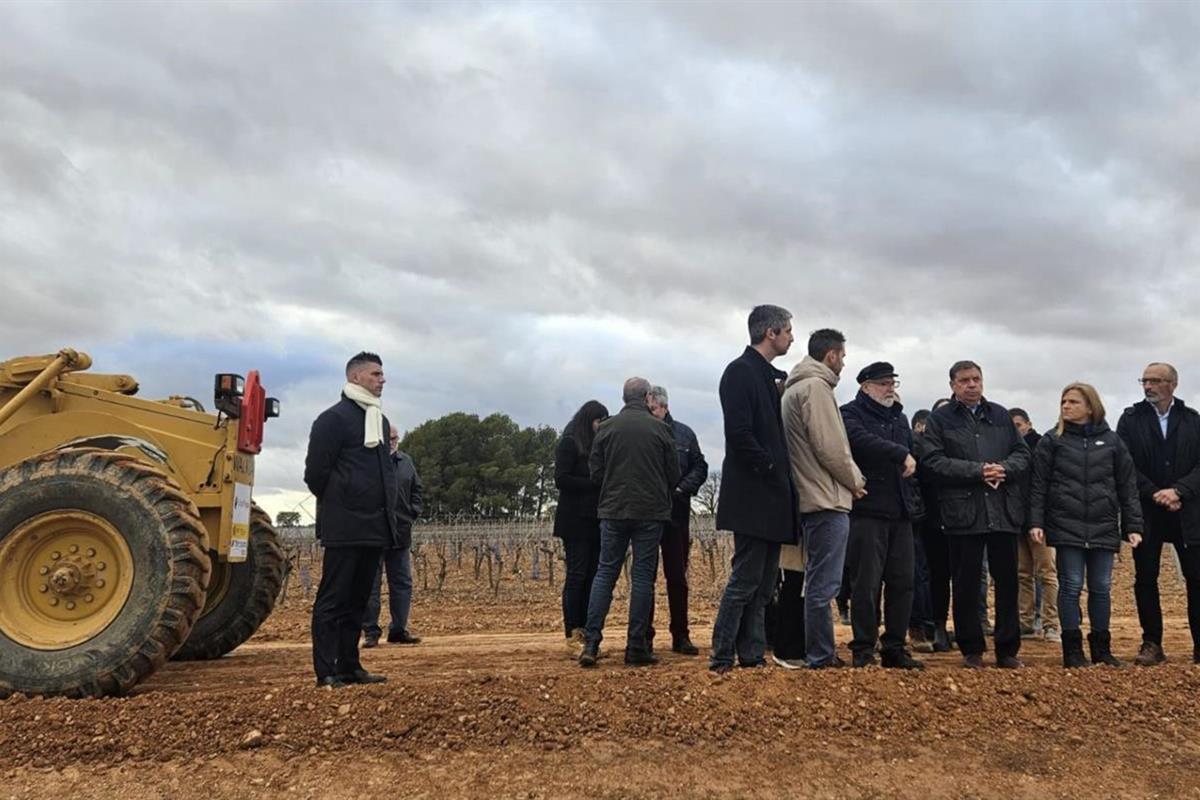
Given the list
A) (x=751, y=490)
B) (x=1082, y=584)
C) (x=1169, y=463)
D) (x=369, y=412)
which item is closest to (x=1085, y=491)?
(x=1082, y=584)

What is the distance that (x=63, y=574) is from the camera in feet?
17.1

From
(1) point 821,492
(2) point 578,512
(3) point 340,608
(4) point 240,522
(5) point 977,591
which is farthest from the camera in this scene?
(2) point 578,512

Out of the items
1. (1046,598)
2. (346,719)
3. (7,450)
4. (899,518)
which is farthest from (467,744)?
(1046,598)

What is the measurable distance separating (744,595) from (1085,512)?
2.29 meters

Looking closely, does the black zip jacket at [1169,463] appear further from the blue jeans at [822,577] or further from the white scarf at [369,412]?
the white scarf at [369,412]

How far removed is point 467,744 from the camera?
4.08 m

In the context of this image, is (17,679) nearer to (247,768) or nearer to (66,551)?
(66,551)

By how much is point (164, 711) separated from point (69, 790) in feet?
1.99

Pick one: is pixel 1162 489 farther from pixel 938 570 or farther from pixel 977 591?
pixel 938 570

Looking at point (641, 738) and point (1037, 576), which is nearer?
point (641, 738)

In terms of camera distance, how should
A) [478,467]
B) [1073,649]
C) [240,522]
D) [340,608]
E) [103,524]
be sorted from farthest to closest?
1. [478,467]
2. [240,522]
3. [1073,649]
4. [340,608]
5. [103,524]

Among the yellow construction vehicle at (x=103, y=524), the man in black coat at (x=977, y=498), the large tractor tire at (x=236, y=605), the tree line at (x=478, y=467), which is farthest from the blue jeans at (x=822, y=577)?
the tree line at (x=478, y=467)

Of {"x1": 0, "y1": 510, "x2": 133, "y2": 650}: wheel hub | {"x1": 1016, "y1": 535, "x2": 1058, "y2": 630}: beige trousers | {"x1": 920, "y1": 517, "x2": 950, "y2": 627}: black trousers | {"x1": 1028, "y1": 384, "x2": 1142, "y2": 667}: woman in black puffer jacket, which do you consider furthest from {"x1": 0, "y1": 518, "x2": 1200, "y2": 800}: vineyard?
{"x1": 1016, "y1": 535, "x2": 1058, "y2": 630}: beige trousers

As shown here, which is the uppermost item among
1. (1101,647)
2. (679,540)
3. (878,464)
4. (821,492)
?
(878,464)
